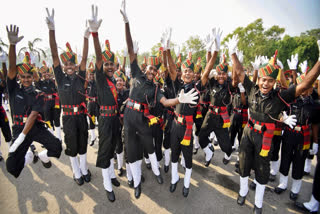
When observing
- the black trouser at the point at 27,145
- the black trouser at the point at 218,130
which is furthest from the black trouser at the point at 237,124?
the black trouser at the point at 27,145

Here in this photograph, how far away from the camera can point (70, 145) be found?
4.06 metres

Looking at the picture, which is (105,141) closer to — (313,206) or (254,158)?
(254,158)

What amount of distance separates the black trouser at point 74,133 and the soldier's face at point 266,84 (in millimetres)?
4524

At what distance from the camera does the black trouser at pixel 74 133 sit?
403cm

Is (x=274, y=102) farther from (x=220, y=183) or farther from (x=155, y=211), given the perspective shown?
(x=155, y=211)

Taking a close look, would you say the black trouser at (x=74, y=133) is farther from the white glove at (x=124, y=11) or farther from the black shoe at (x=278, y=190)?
the black shoe at (x=278, y=190)

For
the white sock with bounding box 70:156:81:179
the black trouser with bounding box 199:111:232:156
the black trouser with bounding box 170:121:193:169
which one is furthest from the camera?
the black trouser with bounding box 199:111:232:156

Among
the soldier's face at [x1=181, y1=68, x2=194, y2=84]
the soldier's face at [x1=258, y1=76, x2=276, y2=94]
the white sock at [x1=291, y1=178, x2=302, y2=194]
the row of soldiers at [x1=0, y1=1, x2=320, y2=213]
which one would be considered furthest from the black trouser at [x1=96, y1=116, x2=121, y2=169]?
the white sock at [x1=291, y1=178, x2=302, y2=194]

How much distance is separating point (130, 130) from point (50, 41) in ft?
9.36

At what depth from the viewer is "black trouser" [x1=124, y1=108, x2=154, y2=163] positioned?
3691 mm

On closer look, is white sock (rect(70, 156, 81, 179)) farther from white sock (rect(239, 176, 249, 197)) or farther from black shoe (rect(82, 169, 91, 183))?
white sock (rect(239, 176, 249, 197))

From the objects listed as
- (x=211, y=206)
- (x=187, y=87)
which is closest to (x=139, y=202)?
(x=211, y=206)

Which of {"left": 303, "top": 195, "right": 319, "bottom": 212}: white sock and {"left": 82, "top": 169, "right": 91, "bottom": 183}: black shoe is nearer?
{"left": 303, "top": 195, "right": 319, "bottom": 212}: white sock

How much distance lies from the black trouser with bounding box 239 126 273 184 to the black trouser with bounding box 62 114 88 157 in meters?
4.14
